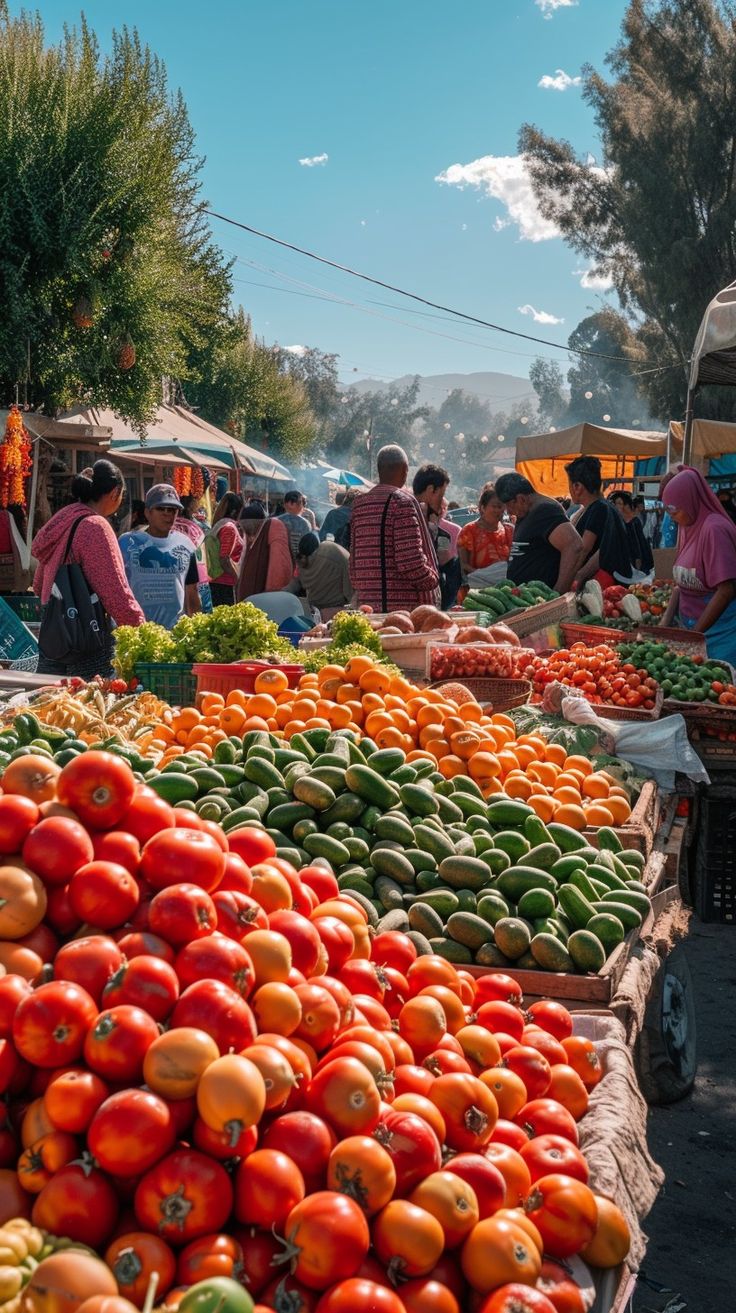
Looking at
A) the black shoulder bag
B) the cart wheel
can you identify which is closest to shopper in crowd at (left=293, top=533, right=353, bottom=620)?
the black shoulder bag

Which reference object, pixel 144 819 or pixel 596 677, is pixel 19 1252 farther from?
pixel 596 677

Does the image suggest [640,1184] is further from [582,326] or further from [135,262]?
[582,326]

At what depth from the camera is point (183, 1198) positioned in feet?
4.86

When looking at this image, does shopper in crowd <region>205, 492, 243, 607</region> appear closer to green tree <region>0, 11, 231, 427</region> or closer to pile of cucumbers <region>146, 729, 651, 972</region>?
green tree <region>0, 11, 231, 427</region>

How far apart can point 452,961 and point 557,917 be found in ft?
1.28

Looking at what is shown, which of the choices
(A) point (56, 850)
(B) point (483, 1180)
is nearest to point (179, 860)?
(A) point (56, 850)

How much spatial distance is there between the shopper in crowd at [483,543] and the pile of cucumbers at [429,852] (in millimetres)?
6589

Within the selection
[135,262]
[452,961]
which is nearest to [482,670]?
[452,961]

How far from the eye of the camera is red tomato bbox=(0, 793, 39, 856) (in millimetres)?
1940

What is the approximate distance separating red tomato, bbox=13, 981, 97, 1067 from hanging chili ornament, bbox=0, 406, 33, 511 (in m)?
11.0

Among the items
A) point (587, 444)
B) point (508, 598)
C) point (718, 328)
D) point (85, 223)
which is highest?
point (85, 223)

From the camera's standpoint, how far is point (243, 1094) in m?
1.54

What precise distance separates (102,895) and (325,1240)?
0.69 m

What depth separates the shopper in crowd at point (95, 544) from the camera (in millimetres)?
5883
